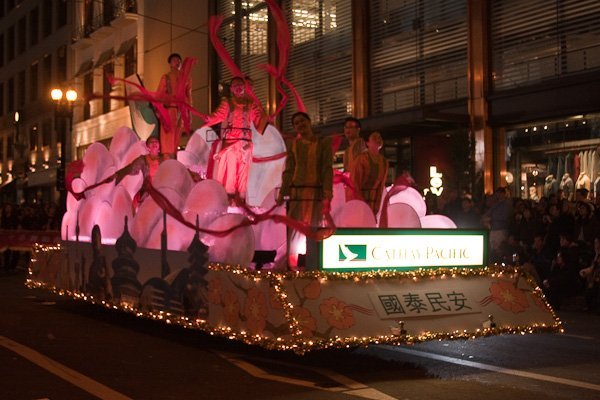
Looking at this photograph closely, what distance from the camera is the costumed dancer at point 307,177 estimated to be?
9.00 m

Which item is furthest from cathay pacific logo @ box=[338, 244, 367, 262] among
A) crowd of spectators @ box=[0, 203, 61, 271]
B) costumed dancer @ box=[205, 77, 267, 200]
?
crowd of spectators @ box=[0, 203, 61, 271]

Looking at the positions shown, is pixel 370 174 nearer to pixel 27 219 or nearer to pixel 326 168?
pixel 326 168

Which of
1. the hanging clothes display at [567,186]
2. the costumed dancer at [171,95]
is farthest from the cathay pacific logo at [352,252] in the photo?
the hanging clothes display at [567,186]

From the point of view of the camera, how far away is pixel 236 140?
11.3 meters

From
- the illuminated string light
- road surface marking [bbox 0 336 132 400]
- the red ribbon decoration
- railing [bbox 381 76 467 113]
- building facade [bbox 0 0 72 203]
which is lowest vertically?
road surface marking [bbox 0 336 132 400]

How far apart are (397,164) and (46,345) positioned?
1511cm

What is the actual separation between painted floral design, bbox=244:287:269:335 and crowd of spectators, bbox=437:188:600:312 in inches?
239

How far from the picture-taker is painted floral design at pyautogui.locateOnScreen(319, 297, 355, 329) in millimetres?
7926

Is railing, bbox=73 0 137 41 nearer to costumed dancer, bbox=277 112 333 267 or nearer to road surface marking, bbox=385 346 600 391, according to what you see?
costumed dancer, bbox=277 112 333 267

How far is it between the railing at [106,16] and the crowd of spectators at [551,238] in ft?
76.6

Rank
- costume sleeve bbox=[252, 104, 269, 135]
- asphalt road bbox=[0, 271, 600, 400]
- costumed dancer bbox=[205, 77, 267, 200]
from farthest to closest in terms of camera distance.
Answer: costume sleeve bbox=[252, 104, 269, 135], costumed dancer bbox=[205, 77, 267, 200], asphalt road bbox=[0, 271, 600, 400]

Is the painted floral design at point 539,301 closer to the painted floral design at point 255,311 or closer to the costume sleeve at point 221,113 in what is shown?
the painted floral design at point 255,311

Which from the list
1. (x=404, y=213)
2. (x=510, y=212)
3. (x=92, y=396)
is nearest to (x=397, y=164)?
(x=510, y=212)

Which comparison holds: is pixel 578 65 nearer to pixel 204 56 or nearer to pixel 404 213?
pixel 404 213
